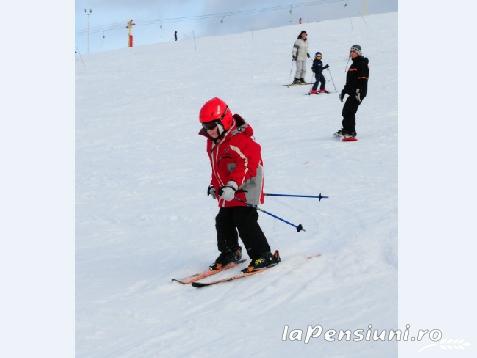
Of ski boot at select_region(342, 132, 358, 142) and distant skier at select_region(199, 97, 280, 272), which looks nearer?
distant skier at select_region(199, 97, 280, 272)

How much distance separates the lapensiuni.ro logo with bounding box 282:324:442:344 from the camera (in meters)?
3.16

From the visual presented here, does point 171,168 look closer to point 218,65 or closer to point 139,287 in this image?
point 139,287

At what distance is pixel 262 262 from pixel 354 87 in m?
6.11

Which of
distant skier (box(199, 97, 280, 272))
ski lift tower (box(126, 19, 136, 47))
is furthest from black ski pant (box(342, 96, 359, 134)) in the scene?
ski lift tower (box(126, 19, 136, 47))

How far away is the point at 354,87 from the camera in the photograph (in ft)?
35.2

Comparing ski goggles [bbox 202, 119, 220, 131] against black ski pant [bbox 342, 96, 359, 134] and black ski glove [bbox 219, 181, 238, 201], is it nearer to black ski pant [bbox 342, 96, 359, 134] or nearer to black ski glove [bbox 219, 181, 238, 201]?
black ski glove [bbox 219, 181, 238, 201]

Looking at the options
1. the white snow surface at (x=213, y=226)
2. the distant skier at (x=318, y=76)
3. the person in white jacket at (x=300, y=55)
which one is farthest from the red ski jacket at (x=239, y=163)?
the person in white jacket at (x=300, y=55)

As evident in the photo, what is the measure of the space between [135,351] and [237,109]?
11142 mm

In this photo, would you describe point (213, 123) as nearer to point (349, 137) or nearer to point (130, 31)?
point (349, 137)

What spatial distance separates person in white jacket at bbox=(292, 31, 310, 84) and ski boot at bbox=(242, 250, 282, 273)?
1290cm

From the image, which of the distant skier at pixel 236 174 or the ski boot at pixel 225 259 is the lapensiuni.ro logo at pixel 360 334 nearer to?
the distant skier at pixel 236 174

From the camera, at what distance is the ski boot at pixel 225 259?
554 cm

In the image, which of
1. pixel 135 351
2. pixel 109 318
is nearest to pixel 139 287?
pixel 109 318

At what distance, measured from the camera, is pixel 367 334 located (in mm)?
3457
